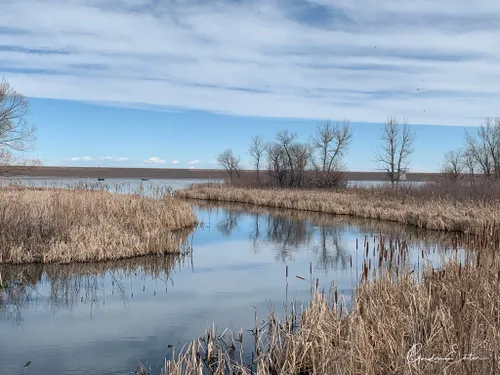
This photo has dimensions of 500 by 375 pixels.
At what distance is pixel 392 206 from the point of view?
2184cm

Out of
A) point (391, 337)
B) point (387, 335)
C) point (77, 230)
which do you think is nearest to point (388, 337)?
point (387, 335)

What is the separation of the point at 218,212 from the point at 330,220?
20.7 feet

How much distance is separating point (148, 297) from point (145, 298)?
8 centimetres

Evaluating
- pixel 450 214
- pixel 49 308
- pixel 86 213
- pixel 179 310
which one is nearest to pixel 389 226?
pixel 450 214

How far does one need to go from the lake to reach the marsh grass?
8.56ft

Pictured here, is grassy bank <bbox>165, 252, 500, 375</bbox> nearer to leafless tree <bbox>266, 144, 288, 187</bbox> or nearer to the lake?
the lake

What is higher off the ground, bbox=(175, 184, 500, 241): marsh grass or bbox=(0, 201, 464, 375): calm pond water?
bbox=(175, 184, 500, 241): marsh grass

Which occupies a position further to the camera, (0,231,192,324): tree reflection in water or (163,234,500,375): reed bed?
(0,231,192,324): tree reflection in water

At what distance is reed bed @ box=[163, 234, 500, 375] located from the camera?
12.0 ft

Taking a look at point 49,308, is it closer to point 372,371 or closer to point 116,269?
point 116,269

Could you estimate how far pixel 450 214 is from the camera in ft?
55.9

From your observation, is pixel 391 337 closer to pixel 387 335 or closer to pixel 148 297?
pixel 387 335
